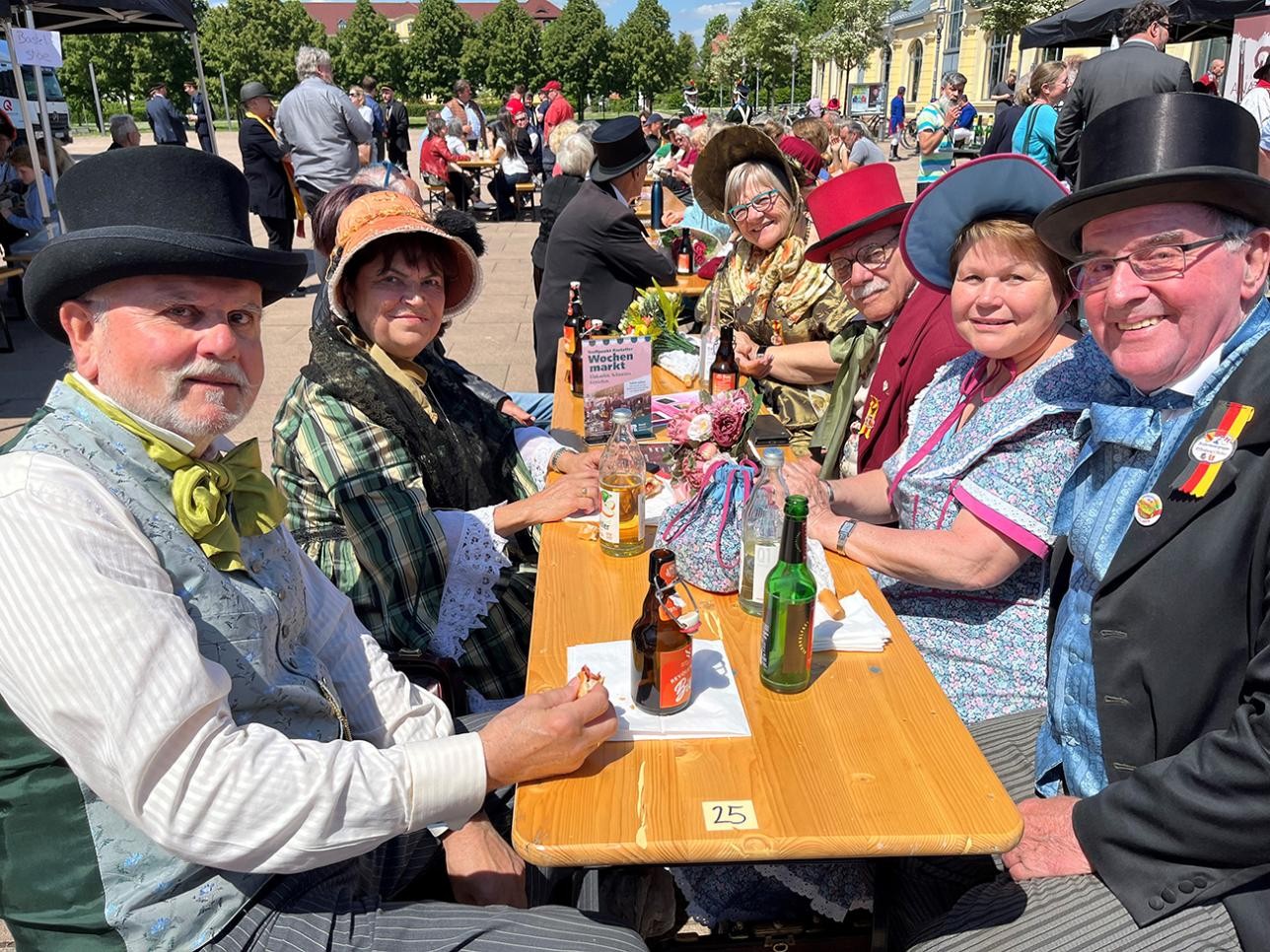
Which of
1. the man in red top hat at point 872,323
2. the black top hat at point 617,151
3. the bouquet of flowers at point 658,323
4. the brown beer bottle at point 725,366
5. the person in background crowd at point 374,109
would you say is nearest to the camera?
the man in red top hat at point 872,323

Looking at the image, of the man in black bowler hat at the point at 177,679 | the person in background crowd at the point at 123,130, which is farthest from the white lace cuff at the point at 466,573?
the person in background crowd at the point at 123,130

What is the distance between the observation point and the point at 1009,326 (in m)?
2.33

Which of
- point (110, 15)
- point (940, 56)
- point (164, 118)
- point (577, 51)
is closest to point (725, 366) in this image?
point (110, 15)

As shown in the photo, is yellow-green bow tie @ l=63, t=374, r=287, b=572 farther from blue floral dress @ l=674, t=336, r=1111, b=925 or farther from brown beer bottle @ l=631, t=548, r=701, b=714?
blue floral dress @ l=674, t=336, r=1111, b=925

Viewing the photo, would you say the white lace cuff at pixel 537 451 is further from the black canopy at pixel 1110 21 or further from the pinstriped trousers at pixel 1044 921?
the black canopy at pixel 1110 21

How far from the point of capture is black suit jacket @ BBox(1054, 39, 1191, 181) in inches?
284

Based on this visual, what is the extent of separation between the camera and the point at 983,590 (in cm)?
234

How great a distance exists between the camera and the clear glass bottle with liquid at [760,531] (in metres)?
2.07

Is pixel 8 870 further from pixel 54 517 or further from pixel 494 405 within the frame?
pixel 494 405

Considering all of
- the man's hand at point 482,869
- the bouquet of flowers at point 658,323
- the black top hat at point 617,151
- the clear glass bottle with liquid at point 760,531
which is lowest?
the man's hand at point 482,869

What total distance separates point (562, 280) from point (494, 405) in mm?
2271

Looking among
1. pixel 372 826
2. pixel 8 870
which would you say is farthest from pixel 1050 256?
pixel 8 870

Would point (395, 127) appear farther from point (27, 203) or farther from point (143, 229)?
point (143, 229)

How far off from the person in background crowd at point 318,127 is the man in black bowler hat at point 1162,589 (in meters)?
9.10
